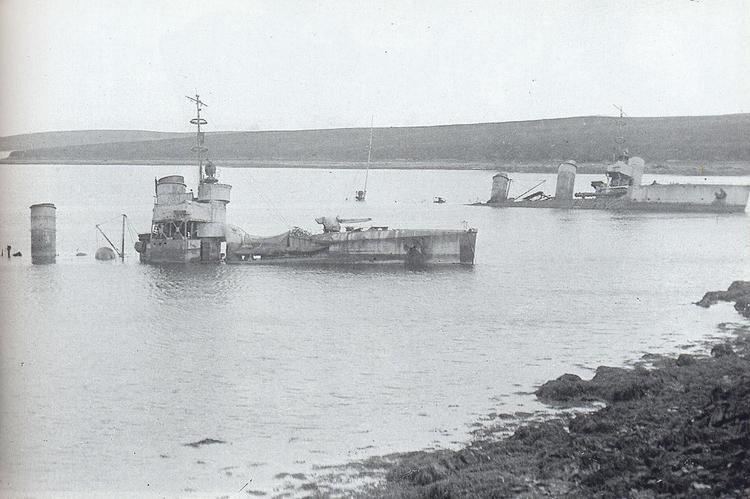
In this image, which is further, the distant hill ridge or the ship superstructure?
the distant hill ridge

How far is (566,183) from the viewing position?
7581cm

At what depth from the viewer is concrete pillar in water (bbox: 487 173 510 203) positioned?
79312 mm

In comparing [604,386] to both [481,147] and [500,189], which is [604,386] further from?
[481,147]

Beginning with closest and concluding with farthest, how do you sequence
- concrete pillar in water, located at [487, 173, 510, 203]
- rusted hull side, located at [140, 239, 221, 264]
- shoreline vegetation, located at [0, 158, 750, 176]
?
rusted hull side, located at [140, 239, 221, 264] < shoreline vegetation, located at [0, 158, 750, 176] < concrete pillar in water, located at [487, 173, 510, 203]

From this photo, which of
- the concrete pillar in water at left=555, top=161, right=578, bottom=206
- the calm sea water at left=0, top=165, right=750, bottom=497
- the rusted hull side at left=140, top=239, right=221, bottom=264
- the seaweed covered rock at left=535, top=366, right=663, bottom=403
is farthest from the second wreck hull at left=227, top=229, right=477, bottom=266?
the concrete pillar in water at left=555, top=161, right=578, bottom=206

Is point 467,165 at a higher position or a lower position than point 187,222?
higher

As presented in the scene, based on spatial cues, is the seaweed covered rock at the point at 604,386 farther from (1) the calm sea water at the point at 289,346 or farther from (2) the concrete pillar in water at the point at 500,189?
(2) the concrete pillar in water at the point at 500,189

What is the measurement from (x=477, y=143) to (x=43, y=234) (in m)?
70.5

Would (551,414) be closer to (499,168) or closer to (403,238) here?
(403,238)

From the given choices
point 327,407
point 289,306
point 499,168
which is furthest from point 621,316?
point 499,168

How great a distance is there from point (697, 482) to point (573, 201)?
6798cm

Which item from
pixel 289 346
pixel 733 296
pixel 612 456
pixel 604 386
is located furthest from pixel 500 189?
pixel 612 456

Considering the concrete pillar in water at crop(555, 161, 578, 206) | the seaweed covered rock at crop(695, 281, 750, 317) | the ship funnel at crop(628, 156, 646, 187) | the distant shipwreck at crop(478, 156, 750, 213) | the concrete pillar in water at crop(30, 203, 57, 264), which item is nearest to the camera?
the seaweed covered rock at crop(695, 281, 750, 317)

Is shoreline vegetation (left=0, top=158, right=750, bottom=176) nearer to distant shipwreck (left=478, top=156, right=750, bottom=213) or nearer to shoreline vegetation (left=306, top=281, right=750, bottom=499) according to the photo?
distant shipwreck (left=478, top=156, right=750, bottom=213)
